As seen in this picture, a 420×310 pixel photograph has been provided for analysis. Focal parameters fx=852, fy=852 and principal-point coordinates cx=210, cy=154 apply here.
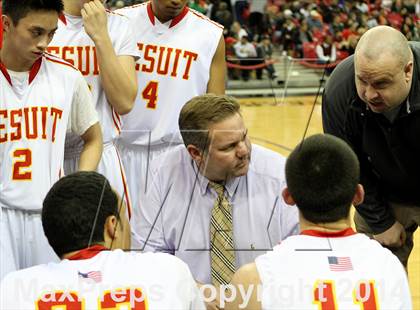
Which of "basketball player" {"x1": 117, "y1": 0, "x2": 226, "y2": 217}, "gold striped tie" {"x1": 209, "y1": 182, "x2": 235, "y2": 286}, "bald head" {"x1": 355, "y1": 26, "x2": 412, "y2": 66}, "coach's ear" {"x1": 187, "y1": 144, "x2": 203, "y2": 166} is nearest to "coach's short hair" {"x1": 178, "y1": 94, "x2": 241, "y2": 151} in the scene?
"coach's ear" {"x1": 187, "y1": 144, "x2": 203, "y2": 166}

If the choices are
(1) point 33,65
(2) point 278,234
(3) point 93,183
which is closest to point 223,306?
(2) point 278,234

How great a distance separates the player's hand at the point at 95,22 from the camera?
360cm

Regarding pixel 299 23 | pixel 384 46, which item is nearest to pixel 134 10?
pixel 384 46

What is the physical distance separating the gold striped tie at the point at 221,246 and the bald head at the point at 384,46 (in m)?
0.80

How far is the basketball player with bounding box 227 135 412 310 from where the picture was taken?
223cm

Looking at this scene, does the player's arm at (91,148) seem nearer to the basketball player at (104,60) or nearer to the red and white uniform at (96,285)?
the basketball player at (104,60)

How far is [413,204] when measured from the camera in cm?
378

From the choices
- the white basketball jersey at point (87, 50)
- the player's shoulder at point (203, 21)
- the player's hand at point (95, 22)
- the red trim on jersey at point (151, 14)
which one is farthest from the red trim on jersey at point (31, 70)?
the player's shoulder at point (203, 21)

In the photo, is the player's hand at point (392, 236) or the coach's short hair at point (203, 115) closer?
the coach's short hair at point (203, 115)

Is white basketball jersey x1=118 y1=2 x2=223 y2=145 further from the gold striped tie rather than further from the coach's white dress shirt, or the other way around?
the gold striped tie

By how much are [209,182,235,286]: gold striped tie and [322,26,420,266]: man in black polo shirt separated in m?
0.73

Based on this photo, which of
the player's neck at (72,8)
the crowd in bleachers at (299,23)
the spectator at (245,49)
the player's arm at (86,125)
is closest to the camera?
the player's arm at (86,125)

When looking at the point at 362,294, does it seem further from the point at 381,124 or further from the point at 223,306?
the point at 381,124

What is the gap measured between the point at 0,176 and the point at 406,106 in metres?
1.59
